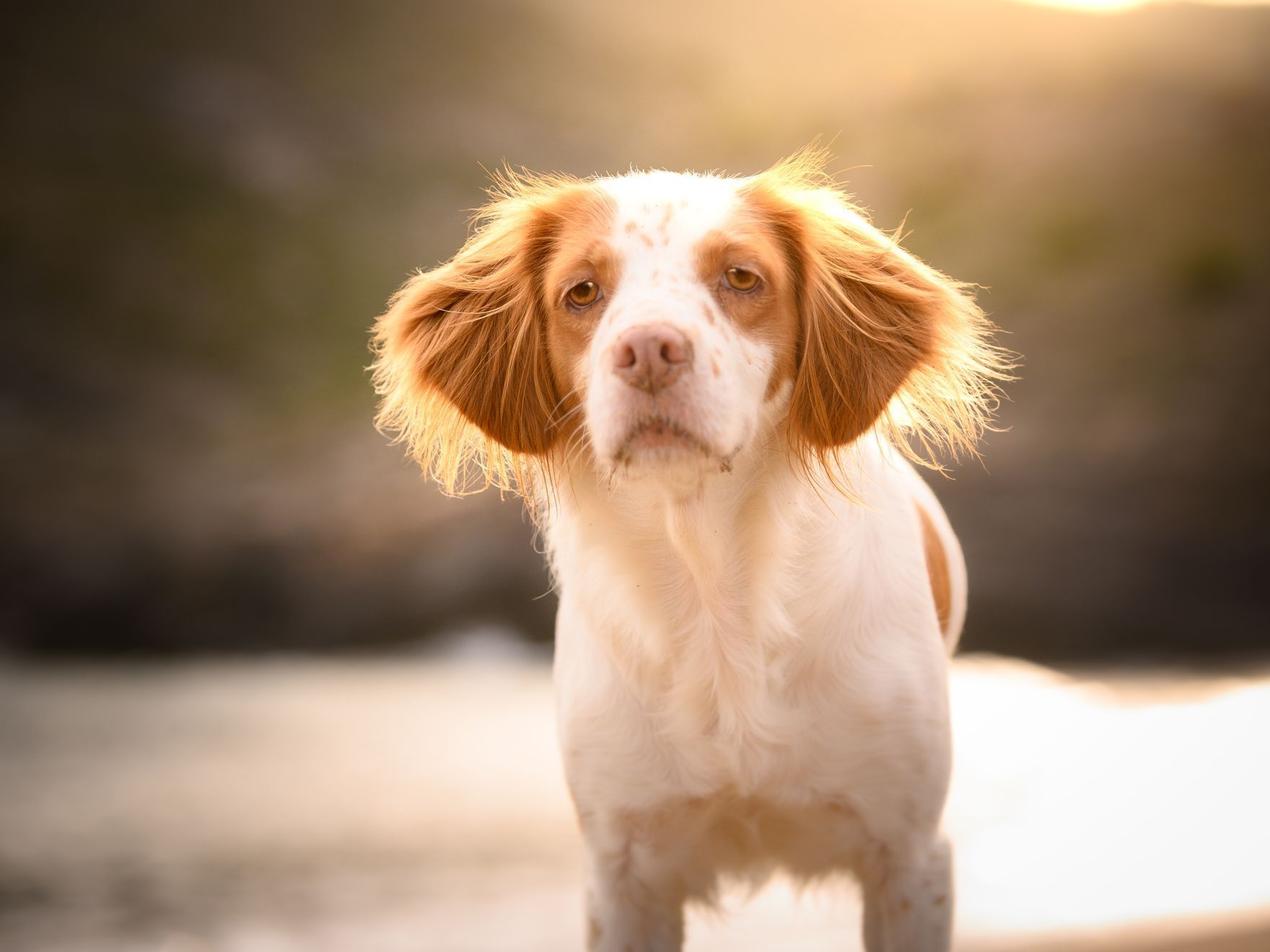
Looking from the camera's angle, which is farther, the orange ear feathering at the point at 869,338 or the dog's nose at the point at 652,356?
the orange ear feathering at the point at 869,338

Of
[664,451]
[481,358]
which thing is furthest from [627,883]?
[481,358]

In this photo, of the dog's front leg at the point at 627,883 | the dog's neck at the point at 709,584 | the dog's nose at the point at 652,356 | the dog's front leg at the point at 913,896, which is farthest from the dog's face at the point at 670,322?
the dog's front leg at the point at 913,896

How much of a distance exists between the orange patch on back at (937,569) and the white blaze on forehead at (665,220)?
851 mm

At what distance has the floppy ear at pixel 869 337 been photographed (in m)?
2.27

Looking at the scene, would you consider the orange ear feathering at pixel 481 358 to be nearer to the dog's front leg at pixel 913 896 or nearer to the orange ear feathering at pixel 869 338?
the orange ear feathering at pixel 869 338

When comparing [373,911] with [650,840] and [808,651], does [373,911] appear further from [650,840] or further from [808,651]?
[808,651]

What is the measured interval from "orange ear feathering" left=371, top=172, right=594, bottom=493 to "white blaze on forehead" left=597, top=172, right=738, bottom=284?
0.61 feet

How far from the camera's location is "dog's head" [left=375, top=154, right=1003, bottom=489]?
6.69ft

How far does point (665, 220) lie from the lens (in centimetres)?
220

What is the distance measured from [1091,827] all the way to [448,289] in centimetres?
289

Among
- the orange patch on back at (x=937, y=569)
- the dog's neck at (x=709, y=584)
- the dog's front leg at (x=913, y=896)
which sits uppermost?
the orange patch on back at (x=937, y=569)

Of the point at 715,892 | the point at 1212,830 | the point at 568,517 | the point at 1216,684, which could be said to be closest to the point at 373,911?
the point at 715,892

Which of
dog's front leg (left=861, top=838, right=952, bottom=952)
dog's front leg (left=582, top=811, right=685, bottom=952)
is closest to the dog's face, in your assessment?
dog's front leg (left=582, top=811, right=685, bottom=952)

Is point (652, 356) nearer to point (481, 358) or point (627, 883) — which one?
point (481, 358)
